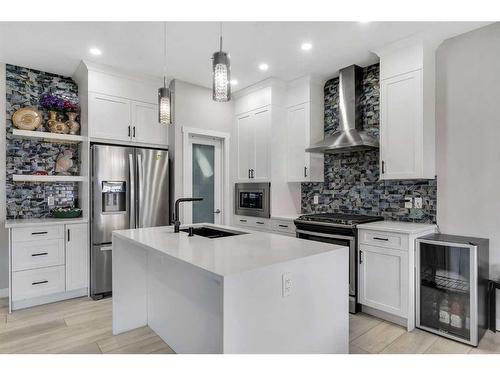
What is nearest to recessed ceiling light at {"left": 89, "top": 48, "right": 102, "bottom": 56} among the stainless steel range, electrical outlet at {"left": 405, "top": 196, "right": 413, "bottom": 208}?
the stainless steel range

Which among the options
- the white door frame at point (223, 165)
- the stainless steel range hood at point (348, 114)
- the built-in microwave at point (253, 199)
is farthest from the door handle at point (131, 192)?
the stainless steel range hood at point (348, 114)

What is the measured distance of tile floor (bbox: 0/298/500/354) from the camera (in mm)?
2355

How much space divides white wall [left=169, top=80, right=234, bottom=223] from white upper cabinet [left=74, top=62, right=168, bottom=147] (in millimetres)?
217

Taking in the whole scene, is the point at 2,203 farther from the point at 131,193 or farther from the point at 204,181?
the point at 204,181

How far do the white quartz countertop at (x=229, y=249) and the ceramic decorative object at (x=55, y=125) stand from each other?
78.2 inches

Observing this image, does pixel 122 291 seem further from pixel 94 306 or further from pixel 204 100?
pixel 204 100

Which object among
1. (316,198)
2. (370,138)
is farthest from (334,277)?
(316,198)

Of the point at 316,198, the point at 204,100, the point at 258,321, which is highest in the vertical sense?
the point at 204,100

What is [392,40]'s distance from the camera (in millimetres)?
2994

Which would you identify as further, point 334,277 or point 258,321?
point 334,277

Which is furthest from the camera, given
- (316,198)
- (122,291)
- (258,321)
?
(316,198)

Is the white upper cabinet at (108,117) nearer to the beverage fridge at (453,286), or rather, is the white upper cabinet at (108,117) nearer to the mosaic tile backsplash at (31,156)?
the mosaic tile backsplash at (31,156)

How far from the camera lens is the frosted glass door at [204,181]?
4.44m
